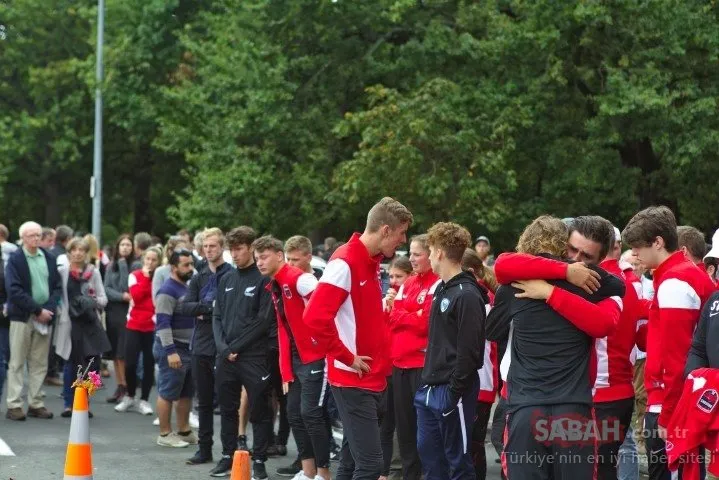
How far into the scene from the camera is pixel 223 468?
34.2 feet

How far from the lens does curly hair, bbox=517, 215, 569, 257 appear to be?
6270 mm

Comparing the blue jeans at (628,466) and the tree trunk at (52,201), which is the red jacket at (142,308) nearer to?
the blue jeans at (628,466)

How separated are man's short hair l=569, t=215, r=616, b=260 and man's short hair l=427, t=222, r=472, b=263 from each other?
1.13m

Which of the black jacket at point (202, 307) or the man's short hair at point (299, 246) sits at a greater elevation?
the man's short hair at point (299, 246)

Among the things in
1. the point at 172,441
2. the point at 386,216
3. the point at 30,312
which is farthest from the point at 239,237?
the point at 30,312

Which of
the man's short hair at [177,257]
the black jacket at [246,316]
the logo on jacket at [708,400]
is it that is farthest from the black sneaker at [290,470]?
the logo on jacket at [708,400]

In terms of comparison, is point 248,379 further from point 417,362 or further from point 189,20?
point 189,20

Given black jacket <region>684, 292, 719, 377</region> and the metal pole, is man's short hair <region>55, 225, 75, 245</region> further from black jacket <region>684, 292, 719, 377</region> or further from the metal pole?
the metal pole

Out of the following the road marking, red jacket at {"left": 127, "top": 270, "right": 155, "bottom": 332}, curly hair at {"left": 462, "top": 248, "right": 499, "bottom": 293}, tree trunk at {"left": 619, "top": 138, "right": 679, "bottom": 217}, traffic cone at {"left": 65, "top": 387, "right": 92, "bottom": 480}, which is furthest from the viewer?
tree trunk at {"left": 619, "top": 138, "right": 679, "bottom": 217}

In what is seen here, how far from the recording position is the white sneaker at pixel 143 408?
14.4 meters

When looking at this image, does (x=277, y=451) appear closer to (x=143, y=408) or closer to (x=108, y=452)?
(x=108, y=452)

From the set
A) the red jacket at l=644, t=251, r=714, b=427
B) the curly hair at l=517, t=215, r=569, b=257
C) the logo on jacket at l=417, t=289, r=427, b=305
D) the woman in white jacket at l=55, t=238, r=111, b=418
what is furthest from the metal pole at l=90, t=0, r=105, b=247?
the curly hair at l=517, t=215, r=569, b=257

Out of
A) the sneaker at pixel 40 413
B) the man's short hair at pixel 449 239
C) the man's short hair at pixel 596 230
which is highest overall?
the man's short hair at pixel 596 230

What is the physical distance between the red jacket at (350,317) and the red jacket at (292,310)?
1.81 metres
